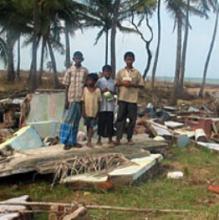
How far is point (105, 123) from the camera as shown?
394 inches

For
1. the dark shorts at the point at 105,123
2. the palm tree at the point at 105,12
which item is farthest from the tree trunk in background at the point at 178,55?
the dark shorts at the point at 105,123

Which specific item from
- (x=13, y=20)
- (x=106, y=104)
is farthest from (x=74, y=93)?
(x=13, y=20)

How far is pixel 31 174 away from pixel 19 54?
1299 inches

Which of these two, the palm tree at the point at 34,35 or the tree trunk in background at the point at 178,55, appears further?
the tree trunk in background at the point at 178,55

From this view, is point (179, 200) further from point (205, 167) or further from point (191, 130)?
point (191, 130)

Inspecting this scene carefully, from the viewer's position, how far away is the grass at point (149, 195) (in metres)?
6.87

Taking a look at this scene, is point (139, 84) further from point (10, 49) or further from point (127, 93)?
point (10, 49)

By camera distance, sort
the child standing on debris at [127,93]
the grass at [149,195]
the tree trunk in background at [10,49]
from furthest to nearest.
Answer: the tree trunk in background at [10,49], the child standing on debris at [127,93], the grass at [149,195]

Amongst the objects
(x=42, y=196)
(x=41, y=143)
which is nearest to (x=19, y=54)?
(x=41, y=143)

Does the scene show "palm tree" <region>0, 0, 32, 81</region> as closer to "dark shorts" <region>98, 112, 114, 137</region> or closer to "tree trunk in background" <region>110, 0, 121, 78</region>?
"tree trunk in background" <region>110, 0, 121, 78</region>

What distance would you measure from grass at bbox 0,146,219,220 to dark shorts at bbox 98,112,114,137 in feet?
4.26

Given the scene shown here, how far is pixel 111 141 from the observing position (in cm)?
1030

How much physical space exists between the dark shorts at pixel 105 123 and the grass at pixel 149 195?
130 cm

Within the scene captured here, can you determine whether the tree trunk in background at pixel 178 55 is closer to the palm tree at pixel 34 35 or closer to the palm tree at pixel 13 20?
the palm tree at pixel 34 35
